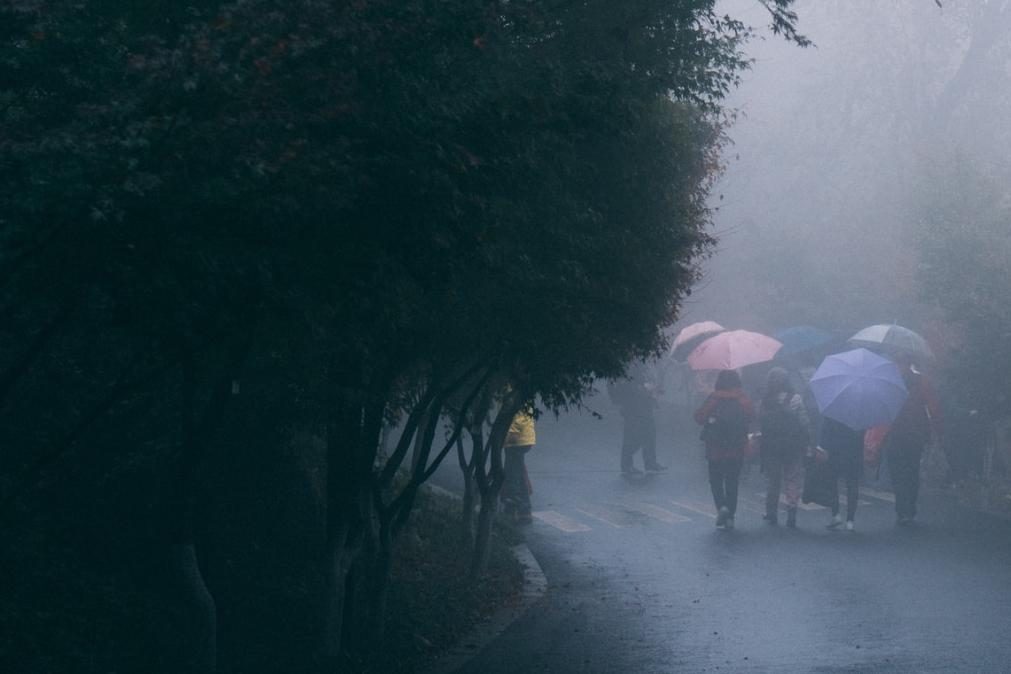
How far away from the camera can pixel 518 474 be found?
17.9m

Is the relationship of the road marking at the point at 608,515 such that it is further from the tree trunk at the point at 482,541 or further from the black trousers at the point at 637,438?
the tree trunk at the point at 482,541

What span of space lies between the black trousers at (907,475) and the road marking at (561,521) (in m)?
3.94

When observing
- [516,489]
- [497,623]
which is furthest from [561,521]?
[497,623]

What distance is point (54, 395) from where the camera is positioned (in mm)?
8977

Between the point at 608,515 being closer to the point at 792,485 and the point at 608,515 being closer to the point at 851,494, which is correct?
the point at 792,485

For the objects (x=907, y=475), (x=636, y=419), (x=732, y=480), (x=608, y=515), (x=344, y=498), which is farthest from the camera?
(x=636, y=419)

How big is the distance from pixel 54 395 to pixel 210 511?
7.91ft

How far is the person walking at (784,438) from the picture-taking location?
17109mm

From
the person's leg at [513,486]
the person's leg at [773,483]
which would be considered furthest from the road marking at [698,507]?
the person's leg at [513,486]

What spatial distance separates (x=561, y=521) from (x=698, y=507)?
2.16 m

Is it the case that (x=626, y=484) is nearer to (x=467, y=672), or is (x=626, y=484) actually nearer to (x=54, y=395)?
(x=467, y=672)

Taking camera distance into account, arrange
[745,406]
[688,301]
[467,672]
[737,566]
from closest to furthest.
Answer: [467,672] → [737,566] → [745,406] → [688,301]

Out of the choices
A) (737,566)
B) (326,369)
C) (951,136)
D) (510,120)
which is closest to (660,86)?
(510,120)

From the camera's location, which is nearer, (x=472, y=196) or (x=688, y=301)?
(x=472, y=196)
